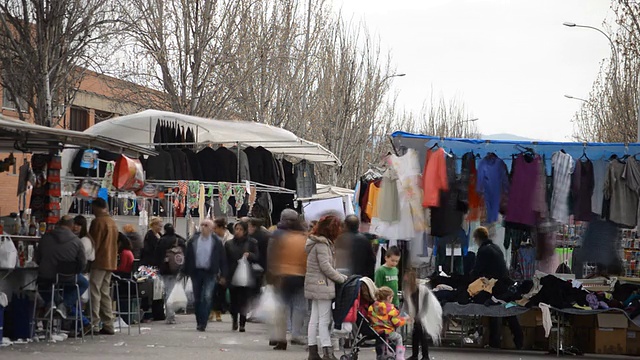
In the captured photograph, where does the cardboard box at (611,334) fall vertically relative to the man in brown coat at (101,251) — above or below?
below

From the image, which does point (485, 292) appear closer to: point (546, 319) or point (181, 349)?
point (546, 319)

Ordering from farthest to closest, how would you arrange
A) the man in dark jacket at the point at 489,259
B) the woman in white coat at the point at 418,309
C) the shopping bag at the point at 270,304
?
the man in dark jacket at the point at 489,259, the shopping bag at the point at 270,304, the woman in white coat at the point at 418,309

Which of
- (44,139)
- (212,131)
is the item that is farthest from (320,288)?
(212,131)

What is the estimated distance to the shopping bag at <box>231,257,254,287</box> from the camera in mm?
19375

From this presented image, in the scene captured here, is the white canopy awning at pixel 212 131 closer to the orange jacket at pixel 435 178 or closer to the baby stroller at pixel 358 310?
the orange jacket at pixel 435 178

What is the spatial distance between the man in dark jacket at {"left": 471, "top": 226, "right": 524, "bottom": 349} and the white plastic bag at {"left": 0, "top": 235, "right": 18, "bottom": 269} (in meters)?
6.80

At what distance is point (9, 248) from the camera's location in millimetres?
15102

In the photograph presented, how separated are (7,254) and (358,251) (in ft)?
16.4

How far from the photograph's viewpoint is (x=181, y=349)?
614 inches

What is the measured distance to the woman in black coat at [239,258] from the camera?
19.3 m

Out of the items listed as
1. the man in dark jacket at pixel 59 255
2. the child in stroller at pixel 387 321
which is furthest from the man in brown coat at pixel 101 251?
the child in stroller at pixel 387 321

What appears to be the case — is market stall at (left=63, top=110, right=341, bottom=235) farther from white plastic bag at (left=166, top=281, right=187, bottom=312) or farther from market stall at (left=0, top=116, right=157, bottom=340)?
market stall at (left=0, top=116, right=157, bottom=340)

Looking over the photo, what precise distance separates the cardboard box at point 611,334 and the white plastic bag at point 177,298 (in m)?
7.93

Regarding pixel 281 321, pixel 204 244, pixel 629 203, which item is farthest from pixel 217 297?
pixel 629 203
